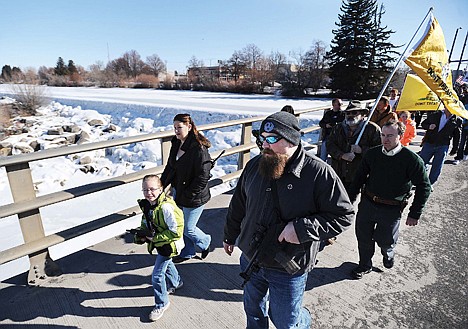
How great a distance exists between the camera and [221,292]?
9.20 feet

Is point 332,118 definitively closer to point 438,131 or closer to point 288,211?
point 438,131

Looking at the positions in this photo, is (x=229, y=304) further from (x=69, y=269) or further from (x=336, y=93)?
(x=336, y=93)

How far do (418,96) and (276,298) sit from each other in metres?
3.69

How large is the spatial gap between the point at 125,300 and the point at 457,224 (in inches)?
178

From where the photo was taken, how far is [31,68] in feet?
228

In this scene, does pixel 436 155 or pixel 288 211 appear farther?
pixel 436 155

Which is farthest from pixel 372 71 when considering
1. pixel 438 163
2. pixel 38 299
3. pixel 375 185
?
pixel 38 299

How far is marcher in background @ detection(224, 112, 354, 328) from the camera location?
1.76m

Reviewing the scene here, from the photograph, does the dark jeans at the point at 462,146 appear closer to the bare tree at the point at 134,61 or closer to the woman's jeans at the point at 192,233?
the woman's jeans at the point at 192,233

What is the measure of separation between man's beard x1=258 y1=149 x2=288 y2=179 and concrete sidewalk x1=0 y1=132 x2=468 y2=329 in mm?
1446

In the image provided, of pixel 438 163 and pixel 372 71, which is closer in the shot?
pixel 438 163

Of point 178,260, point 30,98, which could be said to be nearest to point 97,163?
point 178,260

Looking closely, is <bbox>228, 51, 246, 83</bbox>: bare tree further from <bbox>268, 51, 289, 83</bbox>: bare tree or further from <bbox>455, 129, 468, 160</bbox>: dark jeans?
<bbox>455, 129, 468, 160</bbox>: dark jeans

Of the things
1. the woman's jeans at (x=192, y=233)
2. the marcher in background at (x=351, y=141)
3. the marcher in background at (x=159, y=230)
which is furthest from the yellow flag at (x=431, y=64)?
the marcher in background at (x=159, y=230)
